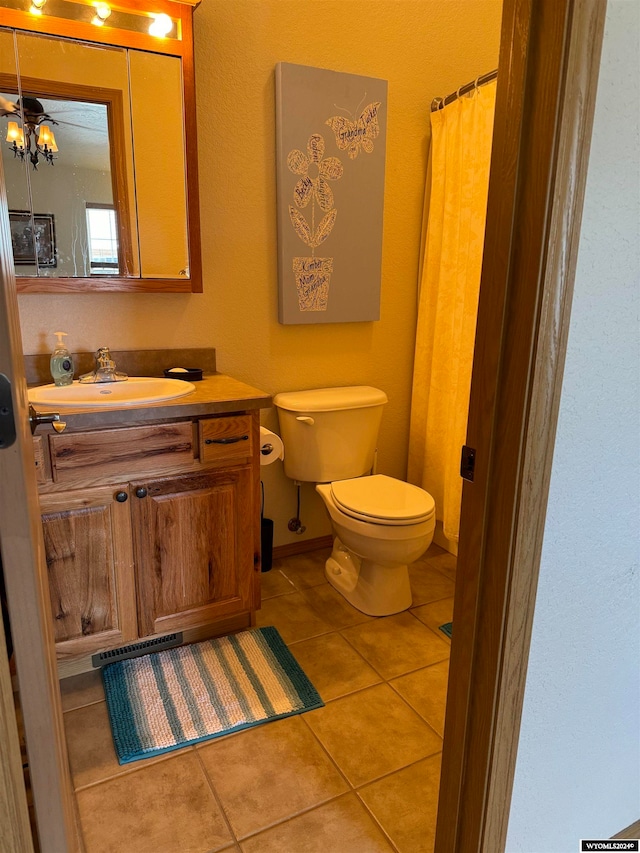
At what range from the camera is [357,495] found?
2.23 m

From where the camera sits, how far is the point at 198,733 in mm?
1650

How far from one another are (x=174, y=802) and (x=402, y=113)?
2.62m

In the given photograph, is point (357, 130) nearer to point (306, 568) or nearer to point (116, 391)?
point (116, 391)

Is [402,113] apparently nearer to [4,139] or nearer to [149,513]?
[4,139]

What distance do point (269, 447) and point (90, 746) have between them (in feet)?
3.49

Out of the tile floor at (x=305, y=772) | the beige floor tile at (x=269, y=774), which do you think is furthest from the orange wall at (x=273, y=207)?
the beige floor tile at (x=269, y=774)

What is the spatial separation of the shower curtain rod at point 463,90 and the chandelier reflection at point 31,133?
4.97 feet

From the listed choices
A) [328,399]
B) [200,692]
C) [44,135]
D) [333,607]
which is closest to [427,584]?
[333,607]

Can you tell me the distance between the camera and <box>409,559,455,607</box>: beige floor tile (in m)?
2.41

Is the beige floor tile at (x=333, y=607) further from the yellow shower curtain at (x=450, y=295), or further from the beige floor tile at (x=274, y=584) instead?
the yellow shower curtain at (x=450, y=295)

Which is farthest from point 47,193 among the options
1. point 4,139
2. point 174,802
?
point 174,802

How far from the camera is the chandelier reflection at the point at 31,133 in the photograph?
182 centimetres

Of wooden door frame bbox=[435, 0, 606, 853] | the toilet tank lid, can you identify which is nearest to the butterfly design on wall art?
the toilet tank lid

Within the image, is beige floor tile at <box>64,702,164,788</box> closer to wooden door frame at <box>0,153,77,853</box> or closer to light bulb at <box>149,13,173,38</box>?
wooden door frame at <box>0,153,77,853</box>
